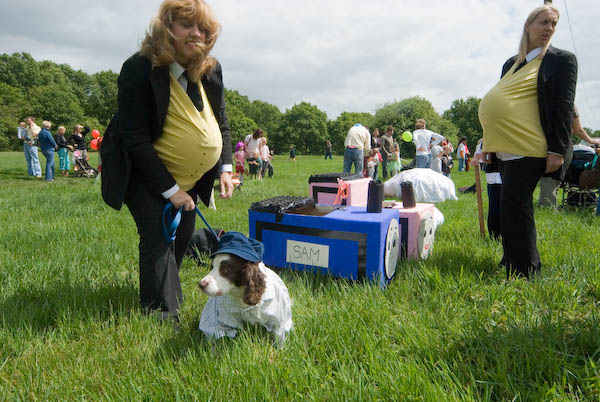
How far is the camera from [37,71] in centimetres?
6175

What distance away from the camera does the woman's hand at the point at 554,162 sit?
250cm

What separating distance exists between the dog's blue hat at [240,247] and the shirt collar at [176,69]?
964 mm

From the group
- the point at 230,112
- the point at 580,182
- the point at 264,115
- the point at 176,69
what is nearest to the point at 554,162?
the point at 176,69

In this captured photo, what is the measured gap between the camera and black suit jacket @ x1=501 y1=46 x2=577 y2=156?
8.03 feet

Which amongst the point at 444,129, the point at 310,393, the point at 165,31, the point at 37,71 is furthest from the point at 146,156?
the point at 37,71

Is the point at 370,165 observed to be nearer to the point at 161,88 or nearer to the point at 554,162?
the point at 554,162

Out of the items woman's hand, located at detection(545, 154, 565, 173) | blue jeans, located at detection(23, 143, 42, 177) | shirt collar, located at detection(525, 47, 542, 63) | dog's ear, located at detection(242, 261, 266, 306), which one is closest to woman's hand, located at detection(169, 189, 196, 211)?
dog's ear, located at detection(242, 261, 266, 306)

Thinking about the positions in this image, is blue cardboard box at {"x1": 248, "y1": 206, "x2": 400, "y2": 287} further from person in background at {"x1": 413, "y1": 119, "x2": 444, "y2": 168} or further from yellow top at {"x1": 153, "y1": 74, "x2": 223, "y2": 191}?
person in background at {"x1": 413, "y1": 119, "x2": 444, "y2": 168}

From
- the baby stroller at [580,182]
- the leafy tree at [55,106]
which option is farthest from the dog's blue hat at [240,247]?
the leafy tree at [55,106]

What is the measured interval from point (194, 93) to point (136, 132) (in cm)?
40

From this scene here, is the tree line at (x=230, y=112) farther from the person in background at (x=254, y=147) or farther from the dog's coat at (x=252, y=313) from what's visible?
the dog's coat at (x=252, y=313)

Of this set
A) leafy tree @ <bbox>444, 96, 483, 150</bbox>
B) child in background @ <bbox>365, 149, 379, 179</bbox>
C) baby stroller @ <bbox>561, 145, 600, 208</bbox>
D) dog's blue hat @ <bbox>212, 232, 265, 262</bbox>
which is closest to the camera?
dog's blue hat @ <bbox>212, 232, 265, 262</bbox>

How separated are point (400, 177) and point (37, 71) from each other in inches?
2943

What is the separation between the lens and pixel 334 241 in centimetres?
275
